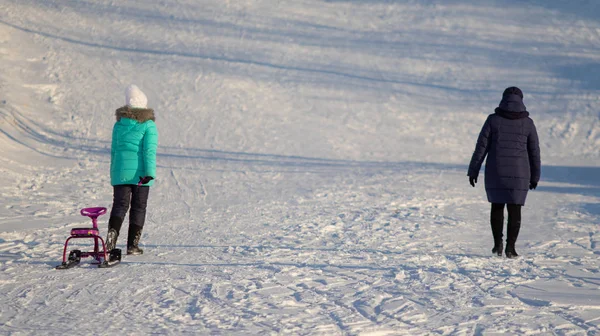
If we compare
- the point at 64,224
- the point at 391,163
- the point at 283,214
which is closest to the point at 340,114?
the point at 391,163

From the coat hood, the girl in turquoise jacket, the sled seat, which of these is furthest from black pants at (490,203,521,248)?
the sled seat

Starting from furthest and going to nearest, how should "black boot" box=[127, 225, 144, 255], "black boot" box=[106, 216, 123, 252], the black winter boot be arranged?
the black winter boot
"black boot" box=[127, 225, 144, 255]
"black boot" box=[106, 216, 123, 252]

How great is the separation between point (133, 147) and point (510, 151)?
374cm

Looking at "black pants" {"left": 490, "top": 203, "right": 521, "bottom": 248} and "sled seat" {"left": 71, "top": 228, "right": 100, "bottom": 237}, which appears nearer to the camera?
"sled seat" {"left": 71, "top": 228, "right": 100, "bottom": 237}

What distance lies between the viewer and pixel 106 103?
15.2 m

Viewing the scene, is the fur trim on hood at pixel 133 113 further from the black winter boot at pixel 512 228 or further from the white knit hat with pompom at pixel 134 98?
the black winter boot at pixel 512 228

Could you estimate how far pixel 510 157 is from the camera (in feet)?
21.6

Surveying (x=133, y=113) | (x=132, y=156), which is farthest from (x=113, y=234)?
(x=133, y=113)

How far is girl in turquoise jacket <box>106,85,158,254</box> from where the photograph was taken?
629 centimetres

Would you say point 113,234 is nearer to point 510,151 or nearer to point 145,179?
point 145,179

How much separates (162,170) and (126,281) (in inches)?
249

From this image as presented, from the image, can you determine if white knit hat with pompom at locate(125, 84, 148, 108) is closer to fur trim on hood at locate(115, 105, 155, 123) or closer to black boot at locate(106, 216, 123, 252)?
fur trim on hood at locate(115, 105, 155, 123)

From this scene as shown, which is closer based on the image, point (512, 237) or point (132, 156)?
point (132, 156)

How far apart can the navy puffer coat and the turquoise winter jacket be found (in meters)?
3.19
